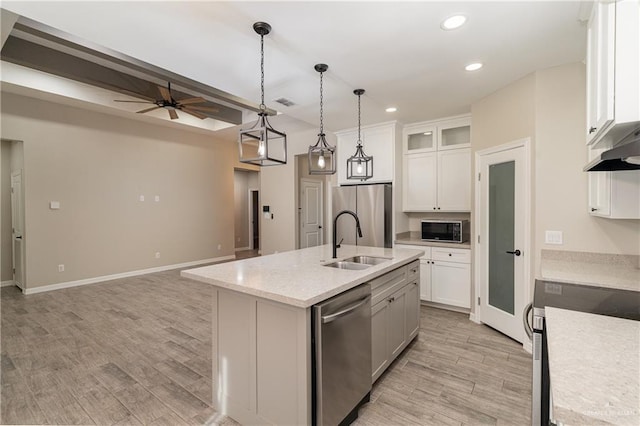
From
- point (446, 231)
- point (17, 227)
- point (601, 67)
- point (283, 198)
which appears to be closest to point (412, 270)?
point (446, 231)

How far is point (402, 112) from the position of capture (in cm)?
414

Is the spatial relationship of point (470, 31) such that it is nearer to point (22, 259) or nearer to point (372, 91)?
point (372, 91)

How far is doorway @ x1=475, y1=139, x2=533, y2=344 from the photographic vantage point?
3020mm

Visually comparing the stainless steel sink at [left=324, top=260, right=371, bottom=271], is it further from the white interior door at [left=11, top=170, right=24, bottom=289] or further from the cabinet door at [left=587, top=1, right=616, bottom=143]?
the white interior door at [left=11, top=170, right=24, bottom=289]

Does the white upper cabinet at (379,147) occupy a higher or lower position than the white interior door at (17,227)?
higher

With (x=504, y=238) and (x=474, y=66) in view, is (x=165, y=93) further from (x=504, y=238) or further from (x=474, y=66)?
(x=504, y=238)

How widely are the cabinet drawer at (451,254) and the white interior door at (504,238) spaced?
0.23m

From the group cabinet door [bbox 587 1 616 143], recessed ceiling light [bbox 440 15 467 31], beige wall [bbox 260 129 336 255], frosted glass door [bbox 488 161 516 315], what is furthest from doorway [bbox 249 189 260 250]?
cabinet door [bbox 587 1 616 143]

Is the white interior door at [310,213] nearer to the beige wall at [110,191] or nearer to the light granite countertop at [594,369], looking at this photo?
the beige wall at [110,191]

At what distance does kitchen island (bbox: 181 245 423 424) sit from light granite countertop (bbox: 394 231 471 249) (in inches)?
82.7

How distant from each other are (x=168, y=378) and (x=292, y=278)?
5.06 ft

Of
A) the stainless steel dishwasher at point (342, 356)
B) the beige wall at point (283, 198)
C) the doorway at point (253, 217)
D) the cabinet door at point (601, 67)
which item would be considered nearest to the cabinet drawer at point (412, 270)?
the stainless steel dishwasher at point (342, 356)

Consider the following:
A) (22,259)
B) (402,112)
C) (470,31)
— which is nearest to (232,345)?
(470,31)

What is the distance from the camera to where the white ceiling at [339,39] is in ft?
6.50
